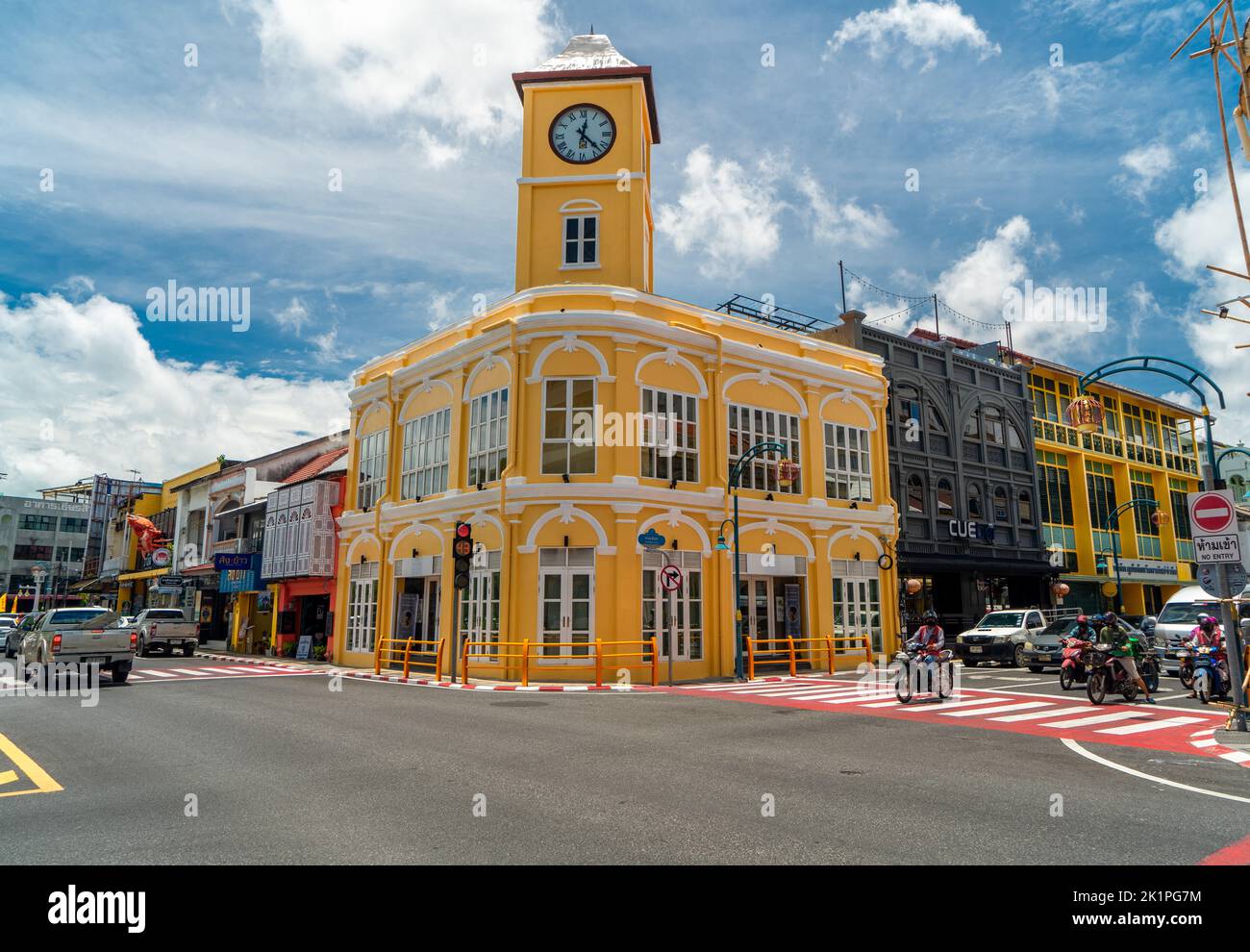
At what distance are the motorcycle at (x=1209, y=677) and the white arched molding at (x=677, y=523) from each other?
11957 millimetres

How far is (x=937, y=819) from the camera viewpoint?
6320 mm

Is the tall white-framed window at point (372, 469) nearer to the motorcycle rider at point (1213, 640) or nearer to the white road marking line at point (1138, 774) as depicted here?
the white road marking line at point (1138, 774)

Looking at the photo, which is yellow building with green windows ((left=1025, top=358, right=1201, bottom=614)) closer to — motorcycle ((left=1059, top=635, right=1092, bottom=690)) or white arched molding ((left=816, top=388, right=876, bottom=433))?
white arched molding ((left=816, top=388, right=876, bottom=433))

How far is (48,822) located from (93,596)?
7436 centimetres


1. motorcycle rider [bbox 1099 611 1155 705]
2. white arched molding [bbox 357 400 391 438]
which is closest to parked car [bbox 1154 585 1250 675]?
motorcycle rider [bbox 1099 611 1155 705]

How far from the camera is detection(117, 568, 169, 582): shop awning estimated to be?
53.4 metres

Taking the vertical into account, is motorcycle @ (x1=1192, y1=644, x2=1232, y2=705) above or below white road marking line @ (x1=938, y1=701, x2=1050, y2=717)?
above

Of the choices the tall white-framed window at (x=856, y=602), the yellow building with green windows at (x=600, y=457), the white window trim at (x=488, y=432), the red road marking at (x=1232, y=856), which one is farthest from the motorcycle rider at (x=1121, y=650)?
the white window trim at (x=488, y=432)

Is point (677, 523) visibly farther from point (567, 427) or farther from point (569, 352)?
point (569, 352)

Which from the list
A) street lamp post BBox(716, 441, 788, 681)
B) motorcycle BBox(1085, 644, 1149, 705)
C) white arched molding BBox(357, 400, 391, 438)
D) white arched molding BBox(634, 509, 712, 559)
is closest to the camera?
motorcycle BBox(1085, 644, 1149, 705)

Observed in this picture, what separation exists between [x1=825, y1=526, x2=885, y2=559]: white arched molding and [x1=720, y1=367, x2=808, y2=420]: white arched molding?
165 inches

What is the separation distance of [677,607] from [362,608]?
12.4 meters
